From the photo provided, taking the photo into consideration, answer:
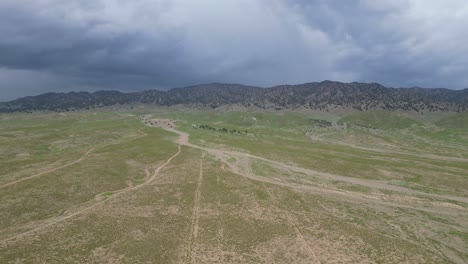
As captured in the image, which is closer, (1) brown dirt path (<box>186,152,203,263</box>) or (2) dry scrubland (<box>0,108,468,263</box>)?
(1) brown dirt path (<box>186,152,203,263</box>)

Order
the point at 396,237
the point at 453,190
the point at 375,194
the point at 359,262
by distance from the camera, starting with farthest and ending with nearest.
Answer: the point at 453,190, the point at 375,194, the point at 396,237, the point at 359,262

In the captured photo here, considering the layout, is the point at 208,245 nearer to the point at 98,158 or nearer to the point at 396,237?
the point at 396,237

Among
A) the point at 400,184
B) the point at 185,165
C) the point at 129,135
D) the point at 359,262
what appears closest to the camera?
the point at 359,262

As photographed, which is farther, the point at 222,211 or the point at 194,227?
the point at 222,211

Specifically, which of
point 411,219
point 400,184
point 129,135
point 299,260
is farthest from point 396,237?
point 129,135

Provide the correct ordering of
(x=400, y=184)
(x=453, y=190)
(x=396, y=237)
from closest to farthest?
(x=396, y=237), (x=453, y=190), (x=400, y=184)

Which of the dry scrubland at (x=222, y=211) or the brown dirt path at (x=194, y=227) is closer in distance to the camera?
the brown dirt path at (x=194, y=227)

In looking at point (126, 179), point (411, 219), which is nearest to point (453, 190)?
point (411, 219)

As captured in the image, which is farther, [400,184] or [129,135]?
[129,135]

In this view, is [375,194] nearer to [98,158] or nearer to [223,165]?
[223,165]
